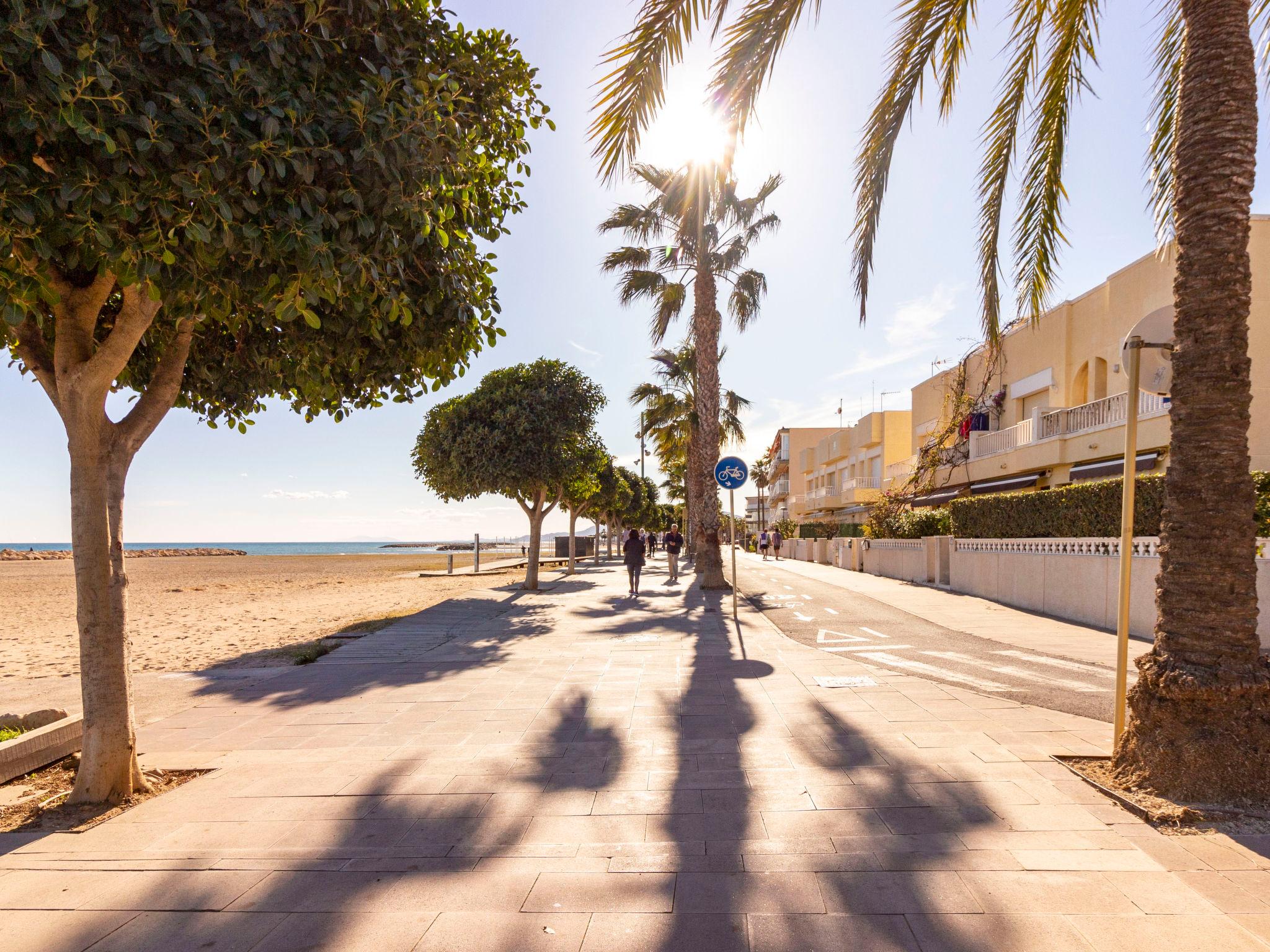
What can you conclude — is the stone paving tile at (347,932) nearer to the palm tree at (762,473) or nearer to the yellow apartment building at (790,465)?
the yellow apartment building at (790,465)

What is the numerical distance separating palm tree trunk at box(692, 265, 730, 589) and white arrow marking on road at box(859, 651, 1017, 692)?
29.4 feet

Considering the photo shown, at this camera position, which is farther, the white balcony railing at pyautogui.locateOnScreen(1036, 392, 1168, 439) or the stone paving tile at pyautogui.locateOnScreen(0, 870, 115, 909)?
the white balcony railing at pyautogui.locateOnScreen(1036, 392, 1168, 439)

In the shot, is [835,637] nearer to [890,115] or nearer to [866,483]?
[890,115]

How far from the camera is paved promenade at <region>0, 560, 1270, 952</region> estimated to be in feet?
9.69

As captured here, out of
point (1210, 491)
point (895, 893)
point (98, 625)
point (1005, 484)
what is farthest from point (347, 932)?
point (1005, 484)

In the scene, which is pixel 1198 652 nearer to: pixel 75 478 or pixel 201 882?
pixel 201 882

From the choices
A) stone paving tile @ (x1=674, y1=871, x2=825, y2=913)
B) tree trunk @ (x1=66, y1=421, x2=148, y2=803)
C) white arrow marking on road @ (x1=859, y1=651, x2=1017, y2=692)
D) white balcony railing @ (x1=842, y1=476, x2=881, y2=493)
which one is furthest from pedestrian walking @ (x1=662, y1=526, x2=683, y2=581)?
white balcony railing @ (x1=842, y1=476, x2=881, y2=493)

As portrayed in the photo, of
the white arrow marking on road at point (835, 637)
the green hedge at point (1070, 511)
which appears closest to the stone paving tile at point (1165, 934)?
the green hedge at point (1070, 511)

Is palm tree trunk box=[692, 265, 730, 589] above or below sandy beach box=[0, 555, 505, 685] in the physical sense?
above

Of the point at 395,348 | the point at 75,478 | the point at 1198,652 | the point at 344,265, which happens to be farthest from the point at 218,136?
the point at 1198,652

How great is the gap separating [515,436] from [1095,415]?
16.7m

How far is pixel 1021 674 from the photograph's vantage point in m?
7.88

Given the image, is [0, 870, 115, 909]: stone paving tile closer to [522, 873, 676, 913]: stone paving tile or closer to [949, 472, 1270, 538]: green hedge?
[522, 873, 676, 913]: stone paving tile

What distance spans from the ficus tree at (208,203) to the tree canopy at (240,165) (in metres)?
0.01
